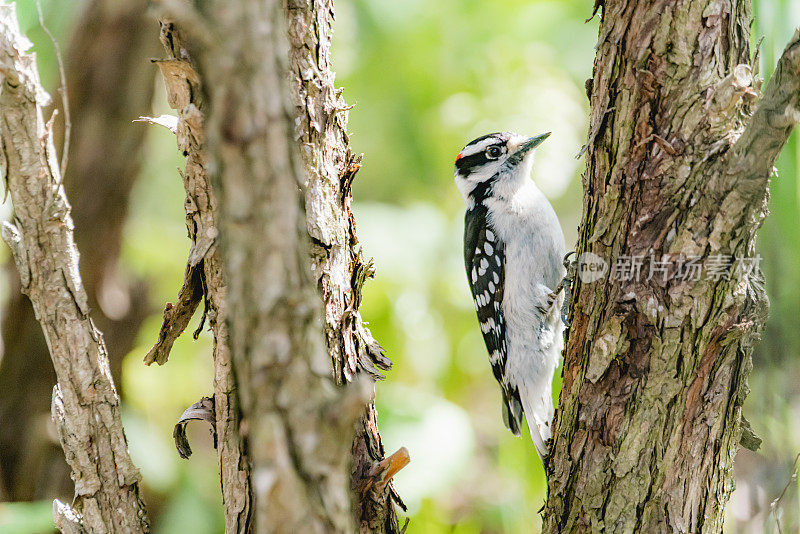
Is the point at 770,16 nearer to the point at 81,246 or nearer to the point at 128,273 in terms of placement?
the point at 81,246

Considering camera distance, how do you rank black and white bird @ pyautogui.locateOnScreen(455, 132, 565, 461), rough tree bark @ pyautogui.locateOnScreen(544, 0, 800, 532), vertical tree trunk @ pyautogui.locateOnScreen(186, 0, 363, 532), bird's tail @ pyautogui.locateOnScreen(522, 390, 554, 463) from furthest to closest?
black and white bird @ pyautogui.locateOnScreen(455, 132, 565, 461) < bird's tail @ pyautogui.locateOnScreen(522, 390, 554, 463) < rough tree bark @ pyautogui.locateOnScreen(544, 0, 800, 532) < vertical tree trunk @ pyautogui.locateOnScreen(186, 0, 363, 532)

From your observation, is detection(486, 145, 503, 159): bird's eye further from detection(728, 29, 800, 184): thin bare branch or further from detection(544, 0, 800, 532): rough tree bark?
detection(728, 29, 800, 184): thin bare branch

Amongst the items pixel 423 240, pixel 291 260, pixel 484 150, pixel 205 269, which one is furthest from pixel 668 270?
pixel 423 240

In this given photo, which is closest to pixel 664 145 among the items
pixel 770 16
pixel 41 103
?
pixel 770 16

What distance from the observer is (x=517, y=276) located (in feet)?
10.1

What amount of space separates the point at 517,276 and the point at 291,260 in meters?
2.15

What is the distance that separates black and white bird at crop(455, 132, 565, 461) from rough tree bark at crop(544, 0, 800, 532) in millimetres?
1194

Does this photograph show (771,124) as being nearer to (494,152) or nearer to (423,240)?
(494,152)

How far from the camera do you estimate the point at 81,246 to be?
4.09m

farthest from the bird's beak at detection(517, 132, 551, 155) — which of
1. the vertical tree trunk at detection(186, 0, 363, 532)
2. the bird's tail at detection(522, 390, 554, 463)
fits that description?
the vertical tree trunk at detection(186, 0, 363, 532)

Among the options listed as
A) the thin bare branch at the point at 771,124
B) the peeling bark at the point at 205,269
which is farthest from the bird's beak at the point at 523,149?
the peeling bark at the point at 205,269

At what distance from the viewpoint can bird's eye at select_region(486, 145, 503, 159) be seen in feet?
10.7

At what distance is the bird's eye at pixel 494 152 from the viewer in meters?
3.25

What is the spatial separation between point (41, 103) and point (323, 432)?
121cm
